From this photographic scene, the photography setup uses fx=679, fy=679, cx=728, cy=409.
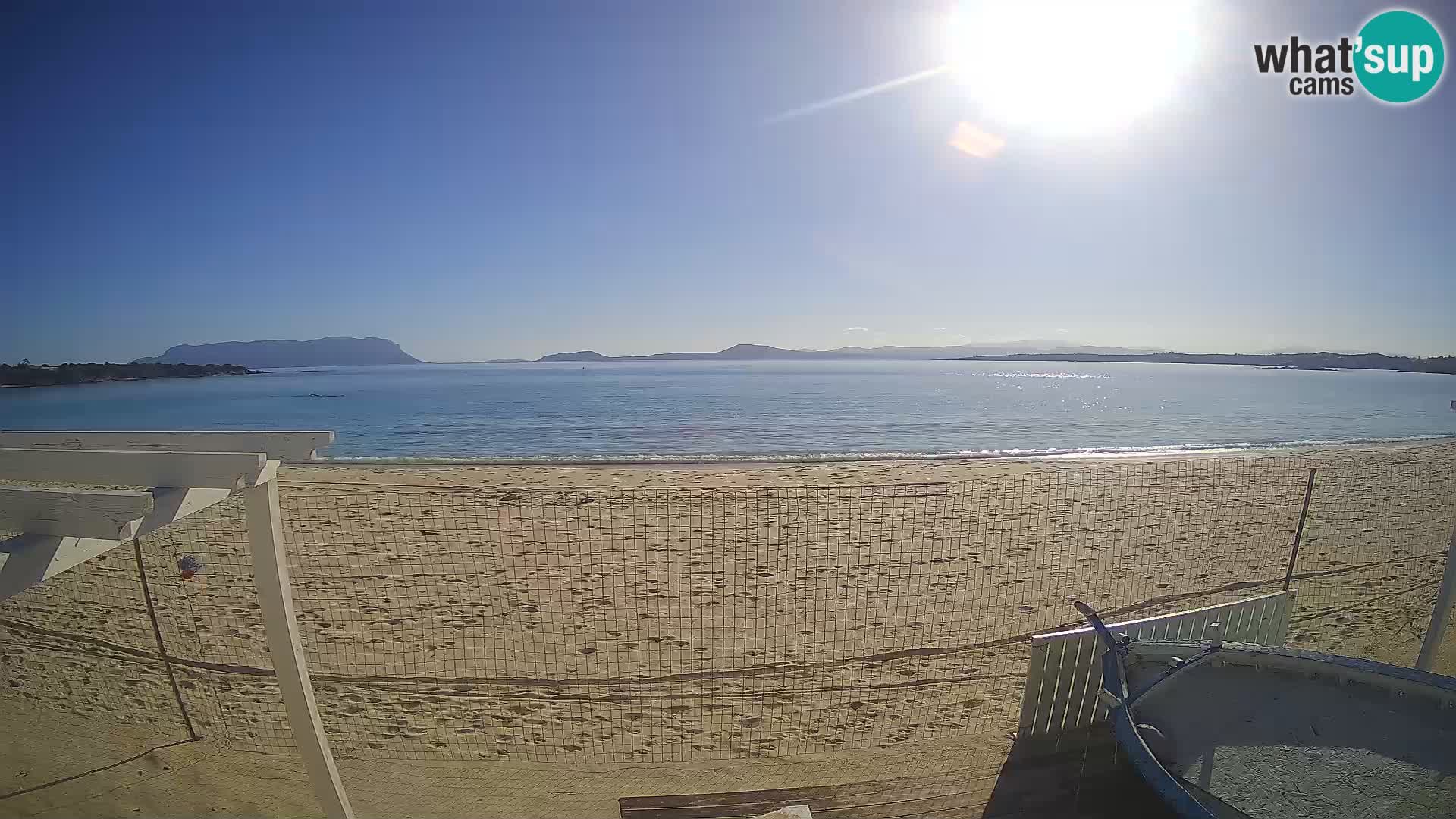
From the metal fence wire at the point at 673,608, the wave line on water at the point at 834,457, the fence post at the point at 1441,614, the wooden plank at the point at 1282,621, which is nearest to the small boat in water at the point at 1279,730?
the metal fence wire at the point at 673,608

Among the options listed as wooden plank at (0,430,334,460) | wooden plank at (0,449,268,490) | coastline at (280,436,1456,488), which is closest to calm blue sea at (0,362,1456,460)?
coastline at (280,436,1456,488)

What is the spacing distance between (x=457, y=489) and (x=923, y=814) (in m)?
13.1

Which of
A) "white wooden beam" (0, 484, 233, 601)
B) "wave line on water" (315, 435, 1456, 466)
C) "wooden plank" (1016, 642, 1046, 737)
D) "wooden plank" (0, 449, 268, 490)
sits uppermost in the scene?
"wooden plank" (0, 449, 268, 490)

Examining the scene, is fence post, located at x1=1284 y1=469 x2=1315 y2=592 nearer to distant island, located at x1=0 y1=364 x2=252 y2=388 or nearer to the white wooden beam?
the white wooden beam

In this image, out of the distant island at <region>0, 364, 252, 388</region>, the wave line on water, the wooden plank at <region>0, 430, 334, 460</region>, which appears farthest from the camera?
the distant island at <region>0, 364, 252, 388</region>

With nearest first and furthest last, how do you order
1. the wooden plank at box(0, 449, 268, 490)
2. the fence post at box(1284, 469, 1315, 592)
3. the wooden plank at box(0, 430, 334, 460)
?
the wooden plank at box(0, 449, 268, 490) → the wooden plank at box(0, 430, 334, 460) → the fence post at box(1284, 469, 1315, 592)

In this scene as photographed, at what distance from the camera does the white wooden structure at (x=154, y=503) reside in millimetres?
1710

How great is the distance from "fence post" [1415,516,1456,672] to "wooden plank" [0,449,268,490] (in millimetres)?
6154

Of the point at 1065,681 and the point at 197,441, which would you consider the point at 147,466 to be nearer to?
the point at 197,441

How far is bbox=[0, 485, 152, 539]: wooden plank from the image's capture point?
1.70 metres

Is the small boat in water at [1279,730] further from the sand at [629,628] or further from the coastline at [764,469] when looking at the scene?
the coastline at [764,469]

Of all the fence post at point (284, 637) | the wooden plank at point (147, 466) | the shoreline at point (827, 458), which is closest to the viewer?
the wooden plank at point (147, 466)

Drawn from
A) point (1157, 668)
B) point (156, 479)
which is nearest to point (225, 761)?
point (156, 479)

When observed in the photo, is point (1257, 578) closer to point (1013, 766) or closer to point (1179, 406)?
point (1013, 766)
